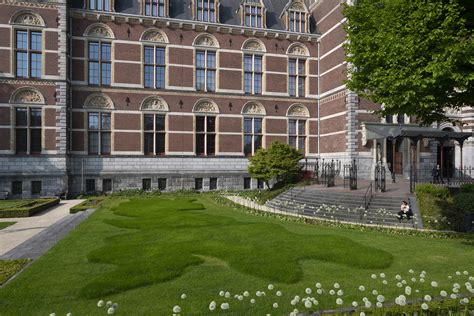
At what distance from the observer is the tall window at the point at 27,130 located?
22.7 metres

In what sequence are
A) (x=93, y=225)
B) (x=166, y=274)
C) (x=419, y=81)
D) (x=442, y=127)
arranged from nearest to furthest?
1. (x=166, y=274)
2. (x=419, y=81)
3. (x=93, y=225)
4. (x=442, y=127)

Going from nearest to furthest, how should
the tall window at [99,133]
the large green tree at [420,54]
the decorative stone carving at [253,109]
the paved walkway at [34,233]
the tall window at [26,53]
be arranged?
the large green tree at [420,54] → the paved walkway at [34,233] → the tall window at [26,53] → the tall window at [99,133] → the decorative stone carving at [253,109]

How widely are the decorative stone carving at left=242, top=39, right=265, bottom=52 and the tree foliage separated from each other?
30.8 feet

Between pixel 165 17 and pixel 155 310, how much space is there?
24.3 meters

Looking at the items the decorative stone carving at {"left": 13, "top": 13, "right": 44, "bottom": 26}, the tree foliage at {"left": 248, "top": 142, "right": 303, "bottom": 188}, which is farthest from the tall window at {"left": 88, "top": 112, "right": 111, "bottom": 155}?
the tree foliage at {"left": 248, "top": 142, "right": 303, "bottom": 188}

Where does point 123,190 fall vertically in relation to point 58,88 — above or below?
below

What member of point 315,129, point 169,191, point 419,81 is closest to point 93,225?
point 419,81

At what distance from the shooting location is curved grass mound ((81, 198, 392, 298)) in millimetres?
6684

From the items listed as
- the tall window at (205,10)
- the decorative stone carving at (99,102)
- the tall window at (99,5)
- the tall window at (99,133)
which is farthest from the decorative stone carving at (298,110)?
the tall window at (99,5)

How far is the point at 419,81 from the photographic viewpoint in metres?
8.59

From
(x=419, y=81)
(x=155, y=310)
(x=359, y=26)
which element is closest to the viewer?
(x=155, y=310)

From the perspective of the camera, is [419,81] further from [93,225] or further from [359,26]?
[93,225]

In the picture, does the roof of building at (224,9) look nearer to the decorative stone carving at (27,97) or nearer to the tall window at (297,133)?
the decorative stone carving at (27,97)

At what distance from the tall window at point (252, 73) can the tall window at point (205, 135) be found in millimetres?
3915
